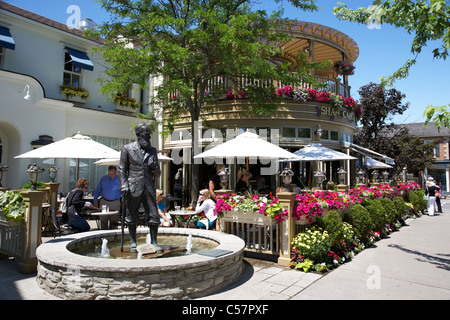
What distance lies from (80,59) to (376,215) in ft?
43.4

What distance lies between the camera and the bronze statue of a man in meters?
5.36

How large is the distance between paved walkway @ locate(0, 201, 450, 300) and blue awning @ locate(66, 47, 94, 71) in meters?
10.0

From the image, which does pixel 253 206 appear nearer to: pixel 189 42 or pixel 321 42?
pixel 189 42

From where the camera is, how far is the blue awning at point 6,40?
11214mm

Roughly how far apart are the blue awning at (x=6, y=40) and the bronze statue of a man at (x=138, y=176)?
30.7 feet

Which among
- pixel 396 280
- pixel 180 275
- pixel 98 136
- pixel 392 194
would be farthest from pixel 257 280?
pixel 98 136

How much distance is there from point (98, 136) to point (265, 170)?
26.4 feet

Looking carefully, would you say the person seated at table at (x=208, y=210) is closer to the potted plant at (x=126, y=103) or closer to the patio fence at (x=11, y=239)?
the patio fence at (x=11, y=239)

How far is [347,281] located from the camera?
5.05 meters

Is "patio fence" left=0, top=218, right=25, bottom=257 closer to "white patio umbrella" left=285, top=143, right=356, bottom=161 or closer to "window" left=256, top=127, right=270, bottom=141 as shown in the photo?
"white patio umbrella" left=285, top=143, right=356, bottom=161

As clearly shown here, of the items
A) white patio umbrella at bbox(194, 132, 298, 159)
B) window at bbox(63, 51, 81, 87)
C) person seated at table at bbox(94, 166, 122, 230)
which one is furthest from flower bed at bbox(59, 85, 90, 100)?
white patio umbrella at bbox(194, 132, 298, 159)

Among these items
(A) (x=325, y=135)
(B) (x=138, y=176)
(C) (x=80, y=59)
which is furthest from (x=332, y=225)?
(C) (x=80, y=59)
